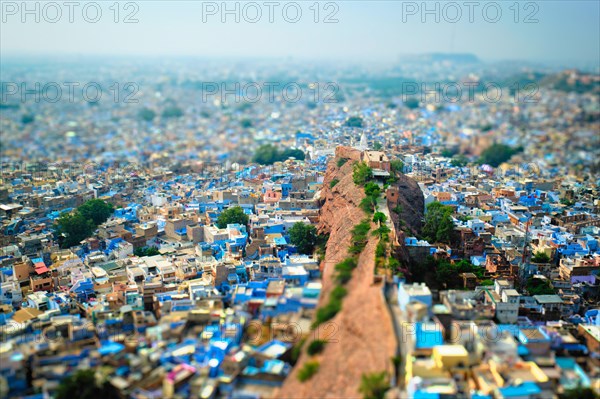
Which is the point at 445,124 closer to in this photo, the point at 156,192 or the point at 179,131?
the point at 179,131

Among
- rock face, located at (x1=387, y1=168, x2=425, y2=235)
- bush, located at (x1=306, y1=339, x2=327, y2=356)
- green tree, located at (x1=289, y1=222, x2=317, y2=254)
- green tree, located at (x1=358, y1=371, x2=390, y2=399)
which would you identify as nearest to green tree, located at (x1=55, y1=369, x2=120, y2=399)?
bush, located at (x1=306, y1=339, x2=327, y2=356)

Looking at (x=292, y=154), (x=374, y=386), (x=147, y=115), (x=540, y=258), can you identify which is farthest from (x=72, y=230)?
(x=147, y=115)

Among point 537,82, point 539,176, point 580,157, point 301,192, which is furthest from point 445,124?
point 537,82

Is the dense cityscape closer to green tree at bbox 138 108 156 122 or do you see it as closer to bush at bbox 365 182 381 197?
bush at bbox 365 182 381 197

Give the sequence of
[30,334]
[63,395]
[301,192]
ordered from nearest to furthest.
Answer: [63,395]
[30,334]
[301,192]

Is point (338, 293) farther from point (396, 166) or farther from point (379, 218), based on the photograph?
point (396, 166)

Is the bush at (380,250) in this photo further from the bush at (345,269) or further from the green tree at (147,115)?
the green tree at (147,115)

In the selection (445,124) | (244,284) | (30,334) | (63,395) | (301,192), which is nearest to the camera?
(63,395)
